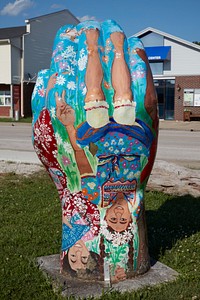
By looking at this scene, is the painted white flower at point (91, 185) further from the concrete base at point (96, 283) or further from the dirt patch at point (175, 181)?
the dirt patch at point (175, 181)

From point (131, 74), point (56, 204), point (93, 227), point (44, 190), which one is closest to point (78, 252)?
point (93, 227)

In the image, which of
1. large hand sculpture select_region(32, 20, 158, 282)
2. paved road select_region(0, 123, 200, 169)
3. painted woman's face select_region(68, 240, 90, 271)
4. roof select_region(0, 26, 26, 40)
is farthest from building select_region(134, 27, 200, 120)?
painted woman's face select_region(68, 240, 90, 271)

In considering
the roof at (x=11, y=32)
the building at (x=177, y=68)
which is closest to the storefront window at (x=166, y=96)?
the building at (x=177, y=68)

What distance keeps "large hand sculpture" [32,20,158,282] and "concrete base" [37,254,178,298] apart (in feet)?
0.24

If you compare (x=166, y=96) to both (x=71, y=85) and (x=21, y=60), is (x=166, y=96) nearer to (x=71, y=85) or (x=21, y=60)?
(x=21, y=60)

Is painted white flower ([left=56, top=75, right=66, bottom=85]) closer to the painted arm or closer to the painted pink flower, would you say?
the painted arm

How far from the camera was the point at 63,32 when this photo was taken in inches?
175

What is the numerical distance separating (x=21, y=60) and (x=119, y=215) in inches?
1130

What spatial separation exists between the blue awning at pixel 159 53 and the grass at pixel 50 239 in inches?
852

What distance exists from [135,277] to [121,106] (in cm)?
157

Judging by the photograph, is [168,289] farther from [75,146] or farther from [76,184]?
[75,146]

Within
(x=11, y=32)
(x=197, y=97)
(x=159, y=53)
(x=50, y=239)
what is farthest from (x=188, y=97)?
(x=50, y=239)

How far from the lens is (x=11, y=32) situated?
3384cm

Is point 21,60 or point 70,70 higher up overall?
point 21,60
